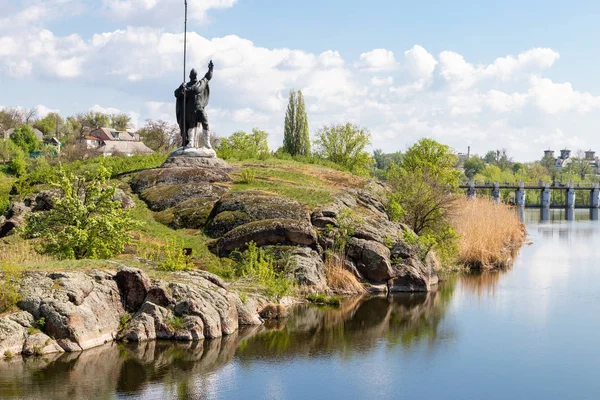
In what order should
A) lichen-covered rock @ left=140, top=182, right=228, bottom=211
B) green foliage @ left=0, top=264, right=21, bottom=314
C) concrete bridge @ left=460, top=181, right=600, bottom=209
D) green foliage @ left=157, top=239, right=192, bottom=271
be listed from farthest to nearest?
concrete bridge @ left=460, top=181, right=600, bottom=209, lichen-covered rock @ left=140, top=182, right=228, bottom=211, green foliage @ left=157, top=239, right=192, bottom=271, green foliage @ left=0, top=264, right=21, bottom=314

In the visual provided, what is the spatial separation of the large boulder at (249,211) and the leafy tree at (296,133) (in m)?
32.0

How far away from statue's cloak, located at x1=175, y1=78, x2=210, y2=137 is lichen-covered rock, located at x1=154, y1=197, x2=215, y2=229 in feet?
21.2

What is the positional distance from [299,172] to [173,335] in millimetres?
25086

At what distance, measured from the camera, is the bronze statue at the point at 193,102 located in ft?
145

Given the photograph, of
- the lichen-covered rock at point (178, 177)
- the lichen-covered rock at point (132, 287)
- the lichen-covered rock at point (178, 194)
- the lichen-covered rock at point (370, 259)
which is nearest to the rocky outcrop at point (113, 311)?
the lichen-covered rock at point (132, 287)

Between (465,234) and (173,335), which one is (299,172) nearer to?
(465,234)

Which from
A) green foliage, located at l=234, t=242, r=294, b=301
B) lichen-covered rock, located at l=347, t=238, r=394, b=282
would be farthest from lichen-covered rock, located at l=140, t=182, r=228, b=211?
lichen-covered rock, located at l=347, t=238, r=394, b=282

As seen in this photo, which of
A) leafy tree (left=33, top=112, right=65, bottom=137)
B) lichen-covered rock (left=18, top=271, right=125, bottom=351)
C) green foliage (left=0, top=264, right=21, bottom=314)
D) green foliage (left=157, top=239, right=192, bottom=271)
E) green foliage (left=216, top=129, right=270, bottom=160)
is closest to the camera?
green foliage (left=0, top=264, right=21, bottom=314)

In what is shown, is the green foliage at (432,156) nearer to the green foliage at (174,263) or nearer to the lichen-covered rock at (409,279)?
the lichen-covered rock at (409,279)

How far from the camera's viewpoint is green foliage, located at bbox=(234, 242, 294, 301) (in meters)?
29.7

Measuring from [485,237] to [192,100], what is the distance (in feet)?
63.5

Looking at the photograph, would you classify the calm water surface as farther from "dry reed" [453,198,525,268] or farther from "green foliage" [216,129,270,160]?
"green foliage" [216,129,270,160]

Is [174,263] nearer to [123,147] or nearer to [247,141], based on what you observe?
[247,141]

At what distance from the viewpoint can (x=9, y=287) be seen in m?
22.1
